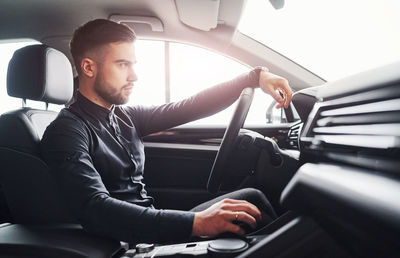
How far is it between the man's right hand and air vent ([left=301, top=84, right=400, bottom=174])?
24cm

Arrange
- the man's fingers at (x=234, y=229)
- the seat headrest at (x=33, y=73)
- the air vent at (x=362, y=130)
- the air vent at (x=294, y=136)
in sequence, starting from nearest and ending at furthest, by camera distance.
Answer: the air vent at (x=362, y=130) → the man's fingers at (x=234, y=229) → the seat headrest at (x=33, y=73) → the air vent at (x=294, y=136)

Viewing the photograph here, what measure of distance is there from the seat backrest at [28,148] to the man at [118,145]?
0.09 m

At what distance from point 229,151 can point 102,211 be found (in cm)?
50

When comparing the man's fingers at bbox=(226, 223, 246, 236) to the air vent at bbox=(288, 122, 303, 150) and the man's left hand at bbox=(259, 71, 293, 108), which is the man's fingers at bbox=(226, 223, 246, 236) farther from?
the air vent at bbox=(288, 122, 303, 150)

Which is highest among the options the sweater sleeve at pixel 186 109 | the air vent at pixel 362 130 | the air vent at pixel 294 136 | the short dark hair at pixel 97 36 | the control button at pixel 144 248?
the short dark hair at pixel 97 36

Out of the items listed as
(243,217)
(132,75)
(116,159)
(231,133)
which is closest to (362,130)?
(243,217)

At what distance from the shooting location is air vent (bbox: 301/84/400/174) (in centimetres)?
54

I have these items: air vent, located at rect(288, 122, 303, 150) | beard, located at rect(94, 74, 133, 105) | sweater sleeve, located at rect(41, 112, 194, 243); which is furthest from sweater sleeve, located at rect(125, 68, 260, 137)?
sweater sleeve, located at rect(41, 112, 194, 243)

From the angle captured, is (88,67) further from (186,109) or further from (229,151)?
(229,151)

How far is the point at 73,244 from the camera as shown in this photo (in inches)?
38.6

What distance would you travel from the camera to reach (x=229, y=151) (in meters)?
1.23

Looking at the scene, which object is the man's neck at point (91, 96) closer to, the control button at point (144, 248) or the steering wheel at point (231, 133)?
the steering wheel at point (231, 133)

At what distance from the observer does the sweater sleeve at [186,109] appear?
1618 millimetres

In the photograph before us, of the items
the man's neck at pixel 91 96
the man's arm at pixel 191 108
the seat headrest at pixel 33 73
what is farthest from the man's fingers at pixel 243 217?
the seat headrest at pixel 33 73
